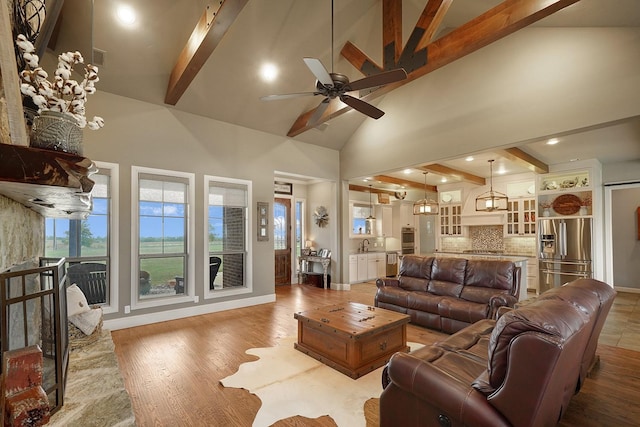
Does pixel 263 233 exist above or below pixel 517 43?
below

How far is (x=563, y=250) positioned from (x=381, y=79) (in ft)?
19.8

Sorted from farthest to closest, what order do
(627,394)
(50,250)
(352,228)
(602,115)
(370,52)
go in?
(352,228)
(370,52)
(50,250)
(602,115)
(627,394)

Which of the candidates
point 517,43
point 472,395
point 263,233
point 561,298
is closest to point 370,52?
point 517,43

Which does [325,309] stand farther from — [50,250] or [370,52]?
[370,52]

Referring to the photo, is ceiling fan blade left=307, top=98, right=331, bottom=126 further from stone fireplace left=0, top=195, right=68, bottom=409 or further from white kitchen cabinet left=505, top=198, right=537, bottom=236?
white kitchen cabinet left=505, top=198, right=537, bottom=236

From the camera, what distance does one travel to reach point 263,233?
594 centimetres

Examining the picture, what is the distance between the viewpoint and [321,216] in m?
7.85

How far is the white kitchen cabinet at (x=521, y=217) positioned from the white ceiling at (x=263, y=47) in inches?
65.0

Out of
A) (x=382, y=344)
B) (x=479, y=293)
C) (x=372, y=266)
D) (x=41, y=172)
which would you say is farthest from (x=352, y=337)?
(x=372, y=266)

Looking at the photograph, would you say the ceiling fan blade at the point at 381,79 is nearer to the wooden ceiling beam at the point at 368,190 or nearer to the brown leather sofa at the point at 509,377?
the brown leather sofa at the point at 509,377

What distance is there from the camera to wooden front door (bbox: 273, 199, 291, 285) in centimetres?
784

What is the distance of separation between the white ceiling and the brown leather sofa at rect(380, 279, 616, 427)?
11.0ft

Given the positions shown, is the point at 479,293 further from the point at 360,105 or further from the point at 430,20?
the point at 430,20

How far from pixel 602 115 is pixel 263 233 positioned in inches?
212
